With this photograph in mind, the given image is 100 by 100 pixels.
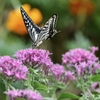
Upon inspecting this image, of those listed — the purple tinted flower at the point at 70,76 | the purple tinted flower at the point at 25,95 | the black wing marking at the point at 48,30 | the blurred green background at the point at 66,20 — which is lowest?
the purple tinted flower at the point at 25,95

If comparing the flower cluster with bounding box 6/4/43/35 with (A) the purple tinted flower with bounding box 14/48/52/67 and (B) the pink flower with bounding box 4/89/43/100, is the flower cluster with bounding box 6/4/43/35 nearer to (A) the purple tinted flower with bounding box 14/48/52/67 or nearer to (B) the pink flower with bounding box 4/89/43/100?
(A) the purple tinted flower with bounding box 14/48/52/67

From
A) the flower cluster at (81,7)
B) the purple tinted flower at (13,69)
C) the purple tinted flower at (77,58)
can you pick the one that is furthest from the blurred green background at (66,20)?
the purple tinted flower at (13,69)

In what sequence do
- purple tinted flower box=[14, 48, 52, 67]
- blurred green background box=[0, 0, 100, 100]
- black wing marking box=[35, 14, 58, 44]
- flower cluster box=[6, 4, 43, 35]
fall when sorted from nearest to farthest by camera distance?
purple tinted flower box=[14, 48, 52, 67] < black wing marking box=[35, 14, 58, 44] < flower cluster box=[6, 4, 43, 35] < blurred green background box=[0, 0, 100, 100]

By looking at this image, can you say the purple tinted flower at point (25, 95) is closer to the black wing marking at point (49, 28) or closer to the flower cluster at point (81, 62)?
the flower cluster at point (81, 62)

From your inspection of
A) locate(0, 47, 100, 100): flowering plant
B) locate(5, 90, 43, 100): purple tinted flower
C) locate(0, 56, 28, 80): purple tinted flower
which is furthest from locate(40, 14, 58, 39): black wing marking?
locate(5, 90, 43, 100): purple tinted flower

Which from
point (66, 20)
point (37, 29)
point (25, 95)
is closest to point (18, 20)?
point (66, 20)

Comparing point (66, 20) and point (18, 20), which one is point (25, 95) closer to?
point (18, 20)
